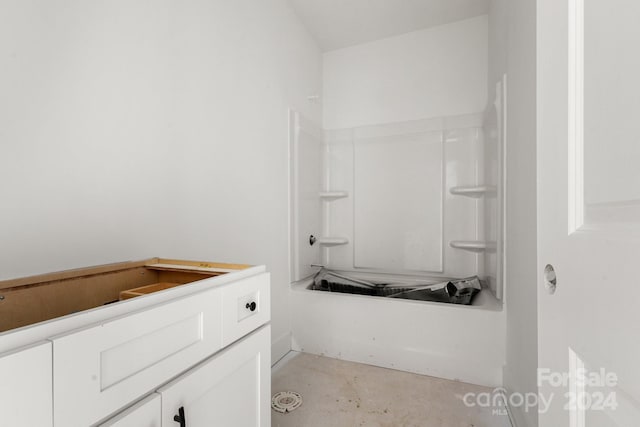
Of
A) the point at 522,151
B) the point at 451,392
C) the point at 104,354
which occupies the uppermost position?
the point at 522,151

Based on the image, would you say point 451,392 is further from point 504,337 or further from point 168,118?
point 168,118

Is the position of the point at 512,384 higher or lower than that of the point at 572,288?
lower

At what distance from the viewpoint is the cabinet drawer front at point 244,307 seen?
726 mm

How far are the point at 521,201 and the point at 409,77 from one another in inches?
63.9

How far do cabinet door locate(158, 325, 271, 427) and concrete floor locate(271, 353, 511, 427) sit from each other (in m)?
0.58

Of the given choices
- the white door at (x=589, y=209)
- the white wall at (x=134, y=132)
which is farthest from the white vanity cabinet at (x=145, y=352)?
the white door at (x=589, y=209)

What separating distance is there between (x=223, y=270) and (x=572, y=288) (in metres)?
0.79

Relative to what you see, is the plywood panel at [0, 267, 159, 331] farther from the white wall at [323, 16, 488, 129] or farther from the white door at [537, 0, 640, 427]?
the white wall at [323, 16, 488, 129]

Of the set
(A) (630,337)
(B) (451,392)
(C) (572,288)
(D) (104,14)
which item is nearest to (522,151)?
(C) (572,288)

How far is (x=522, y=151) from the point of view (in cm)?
119

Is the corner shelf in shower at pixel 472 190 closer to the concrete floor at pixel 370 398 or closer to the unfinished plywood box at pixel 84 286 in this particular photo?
the concrete floor at pixel 370 398

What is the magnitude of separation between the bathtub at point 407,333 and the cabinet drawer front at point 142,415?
4.61ft

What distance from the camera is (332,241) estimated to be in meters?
2.50

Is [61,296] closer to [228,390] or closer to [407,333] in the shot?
[228,390]
